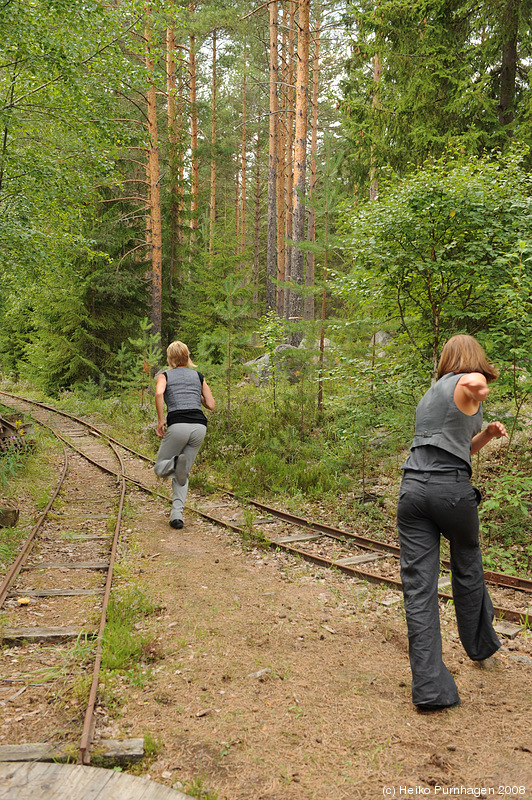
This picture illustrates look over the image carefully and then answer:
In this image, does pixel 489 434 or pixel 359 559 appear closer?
pixel 489 434

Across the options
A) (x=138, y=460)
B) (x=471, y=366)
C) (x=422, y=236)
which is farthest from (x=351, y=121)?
(x=471, y=366)

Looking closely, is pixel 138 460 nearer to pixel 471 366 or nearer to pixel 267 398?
pixel 267 398

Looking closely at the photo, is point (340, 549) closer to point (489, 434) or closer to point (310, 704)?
point (310, 704)

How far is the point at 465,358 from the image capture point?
3385mm

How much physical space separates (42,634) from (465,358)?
3.85 metres

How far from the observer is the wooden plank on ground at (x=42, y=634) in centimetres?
427

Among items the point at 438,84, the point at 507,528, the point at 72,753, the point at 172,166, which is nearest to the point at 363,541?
the point at 507,528

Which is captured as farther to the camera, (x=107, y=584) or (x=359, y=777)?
(x=107, y=584)

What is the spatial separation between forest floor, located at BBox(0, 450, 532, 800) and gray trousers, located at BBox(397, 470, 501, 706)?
9.6 inches

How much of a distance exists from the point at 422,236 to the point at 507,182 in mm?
1096

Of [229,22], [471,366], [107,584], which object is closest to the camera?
[471,366]

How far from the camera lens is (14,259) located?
10.0 meters

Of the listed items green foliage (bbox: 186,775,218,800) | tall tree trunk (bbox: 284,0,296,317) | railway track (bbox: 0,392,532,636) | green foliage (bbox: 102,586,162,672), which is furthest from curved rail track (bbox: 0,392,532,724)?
tall tree trunk (bbox: 284,0,296,317)

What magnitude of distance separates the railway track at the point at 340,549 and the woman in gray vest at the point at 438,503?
6.35 ft
